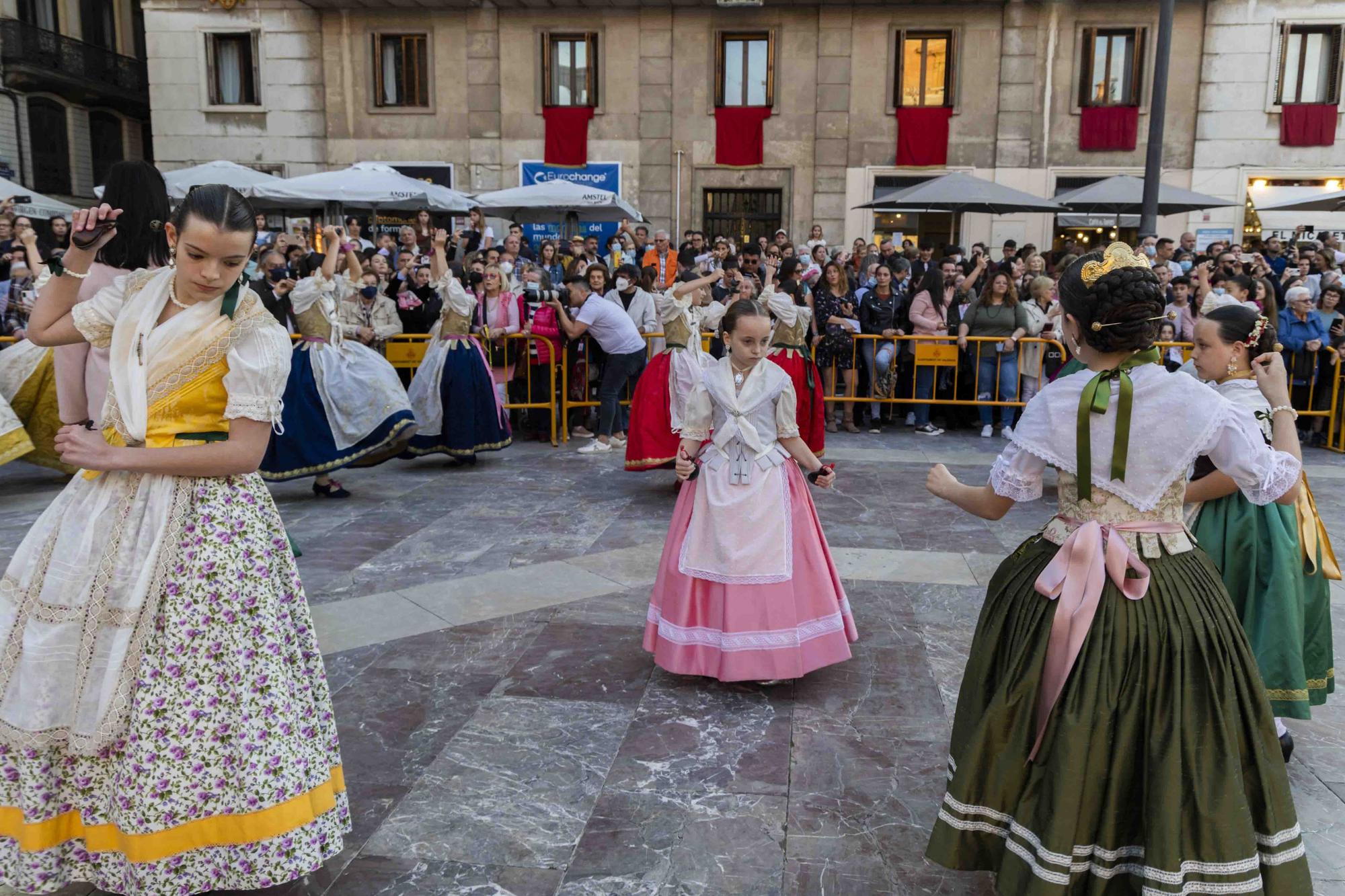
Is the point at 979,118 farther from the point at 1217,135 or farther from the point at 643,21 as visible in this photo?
the point at 643,21

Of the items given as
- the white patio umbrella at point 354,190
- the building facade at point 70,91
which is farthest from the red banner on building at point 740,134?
the building facade at point 70,91

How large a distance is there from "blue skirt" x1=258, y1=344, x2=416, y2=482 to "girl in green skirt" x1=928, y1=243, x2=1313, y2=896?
5.96 m

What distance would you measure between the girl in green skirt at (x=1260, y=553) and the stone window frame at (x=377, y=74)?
65.0 ft

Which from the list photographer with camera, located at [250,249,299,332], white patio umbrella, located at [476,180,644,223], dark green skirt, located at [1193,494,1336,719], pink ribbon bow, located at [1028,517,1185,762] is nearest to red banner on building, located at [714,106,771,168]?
white patio umbrella, located at [476,180,644,223]

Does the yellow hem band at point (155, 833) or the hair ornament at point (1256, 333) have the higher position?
the hair ornament at point (1256, 333)

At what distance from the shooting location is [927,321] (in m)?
11.4

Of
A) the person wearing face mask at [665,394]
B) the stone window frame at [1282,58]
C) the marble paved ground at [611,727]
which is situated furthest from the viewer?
the stone window frame at [1282,58]

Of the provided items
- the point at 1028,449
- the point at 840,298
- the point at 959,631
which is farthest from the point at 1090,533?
the point at 840,298

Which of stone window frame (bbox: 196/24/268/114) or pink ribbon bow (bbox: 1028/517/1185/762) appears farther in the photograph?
stone window frame (bbox: 196/24/268/114)

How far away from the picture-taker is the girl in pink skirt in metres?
4.19

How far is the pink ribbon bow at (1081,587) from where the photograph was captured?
247 centimetres

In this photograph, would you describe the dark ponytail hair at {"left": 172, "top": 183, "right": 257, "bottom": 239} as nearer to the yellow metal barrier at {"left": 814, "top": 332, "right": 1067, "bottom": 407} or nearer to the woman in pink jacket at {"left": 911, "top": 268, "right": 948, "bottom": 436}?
the yellow metal barrier at {"left": 814, "top": 332, "right": 1067, "bottom": 407}

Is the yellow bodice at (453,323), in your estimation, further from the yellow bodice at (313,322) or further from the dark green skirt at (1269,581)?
the dark green skirt at (1269,581)

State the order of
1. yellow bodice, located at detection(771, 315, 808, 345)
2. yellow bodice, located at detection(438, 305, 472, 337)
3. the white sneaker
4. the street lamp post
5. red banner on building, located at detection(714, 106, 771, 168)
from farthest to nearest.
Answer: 1. red banner on building, located at detection(714, 106, 771, 168)
2. the street lamp post
3. the white sneaker
4. yellow bodice, located at detection(438, 305, 472, 337)
5. yellow bodice, located at detection(771, 315, 808, 345)
